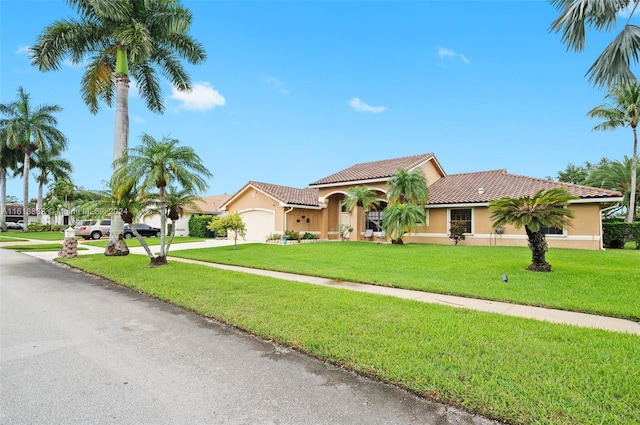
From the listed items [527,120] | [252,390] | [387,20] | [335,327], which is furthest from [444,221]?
[252,390]

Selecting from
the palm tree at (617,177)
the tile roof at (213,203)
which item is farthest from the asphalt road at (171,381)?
the tile roof at (213,203)

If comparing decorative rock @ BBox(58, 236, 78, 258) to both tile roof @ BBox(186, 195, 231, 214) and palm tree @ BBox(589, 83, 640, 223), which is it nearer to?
tile roof @ BBox(186, 195, 231, 214)

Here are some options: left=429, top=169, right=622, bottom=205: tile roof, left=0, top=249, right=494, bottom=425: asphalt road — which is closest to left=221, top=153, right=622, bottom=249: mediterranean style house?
left=429, top=169, right=622, bottom=205: tile roof

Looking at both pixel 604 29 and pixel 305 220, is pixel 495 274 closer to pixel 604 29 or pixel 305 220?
pixel 604 29

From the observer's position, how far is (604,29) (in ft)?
31.7

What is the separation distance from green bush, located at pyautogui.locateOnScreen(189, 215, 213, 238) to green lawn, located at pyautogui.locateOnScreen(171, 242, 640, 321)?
18.7 m

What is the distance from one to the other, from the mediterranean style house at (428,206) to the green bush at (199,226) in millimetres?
6511

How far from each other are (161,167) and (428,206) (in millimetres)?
14940

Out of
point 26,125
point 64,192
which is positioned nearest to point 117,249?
point 26,125

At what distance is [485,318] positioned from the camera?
5.43m

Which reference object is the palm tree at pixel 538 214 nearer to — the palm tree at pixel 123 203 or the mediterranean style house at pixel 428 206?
the mediterranean style house at pixel 428 206

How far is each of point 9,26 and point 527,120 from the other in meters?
28.1

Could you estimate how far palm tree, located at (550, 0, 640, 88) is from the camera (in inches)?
356

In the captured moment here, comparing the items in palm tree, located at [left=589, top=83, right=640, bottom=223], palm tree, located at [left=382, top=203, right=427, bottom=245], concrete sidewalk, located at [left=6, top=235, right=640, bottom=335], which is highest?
palm tree, located at [left=589, top=83, right=640, bottom=223]
